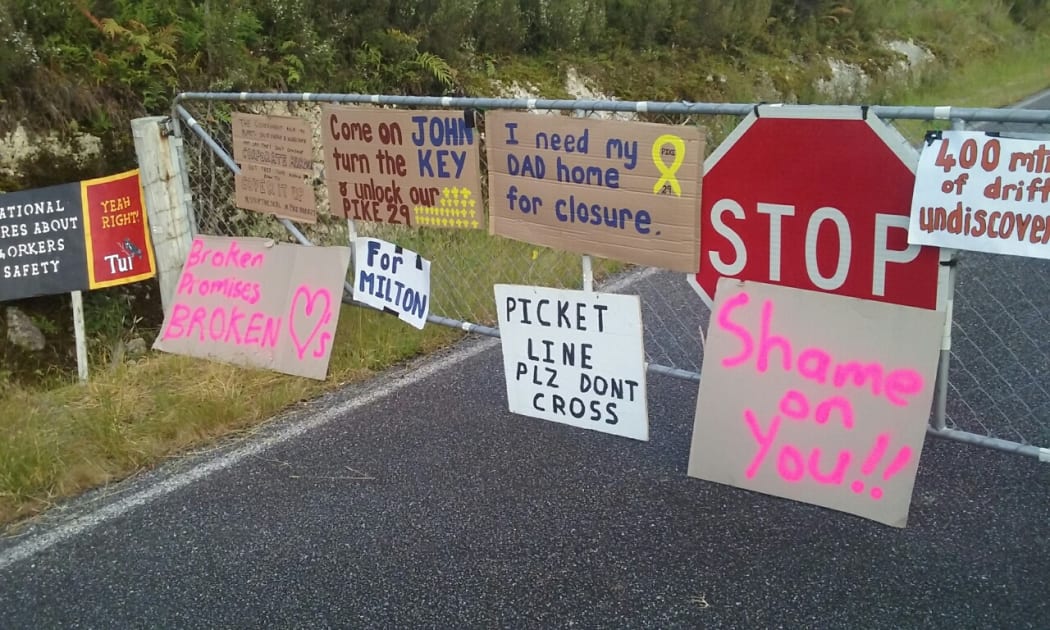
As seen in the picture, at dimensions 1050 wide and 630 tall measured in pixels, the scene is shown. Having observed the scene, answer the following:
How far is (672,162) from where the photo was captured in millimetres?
3670

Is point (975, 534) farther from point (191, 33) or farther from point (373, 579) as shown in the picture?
point (191, 33)

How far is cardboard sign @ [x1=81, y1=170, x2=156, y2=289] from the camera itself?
19.2 ft

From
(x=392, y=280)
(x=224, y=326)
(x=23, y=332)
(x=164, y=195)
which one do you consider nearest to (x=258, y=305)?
(x=224, y=326)

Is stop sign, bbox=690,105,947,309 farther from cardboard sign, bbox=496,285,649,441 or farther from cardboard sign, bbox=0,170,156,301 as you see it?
cardboard sign, bbox=0,170,156,301

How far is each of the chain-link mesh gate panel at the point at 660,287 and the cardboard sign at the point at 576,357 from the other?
0.77 meters

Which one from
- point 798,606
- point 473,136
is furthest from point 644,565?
point 473,136

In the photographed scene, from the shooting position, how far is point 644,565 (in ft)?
10.8

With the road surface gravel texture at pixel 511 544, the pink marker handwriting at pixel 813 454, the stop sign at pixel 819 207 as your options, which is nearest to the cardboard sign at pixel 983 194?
the stop sign at pixel 819 207

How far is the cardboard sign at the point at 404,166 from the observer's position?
4562mm

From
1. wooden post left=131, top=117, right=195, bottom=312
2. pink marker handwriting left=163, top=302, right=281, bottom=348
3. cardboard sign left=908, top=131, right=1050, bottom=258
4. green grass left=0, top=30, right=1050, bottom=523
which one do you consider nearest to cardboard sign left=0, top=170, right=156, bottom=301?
wooden post left=131, top=117, right=195, bottom=312

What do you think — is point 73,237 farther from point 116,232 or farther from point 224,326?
point 224,326

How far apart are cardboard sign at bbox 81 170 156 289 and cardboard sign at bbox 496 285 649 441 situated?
2984mm

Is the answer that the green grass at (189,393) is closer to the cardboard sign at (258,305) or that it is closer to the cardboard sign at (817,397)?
the cardboard sign at (258,305)

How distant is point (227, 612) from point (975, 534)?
272 centimetres
